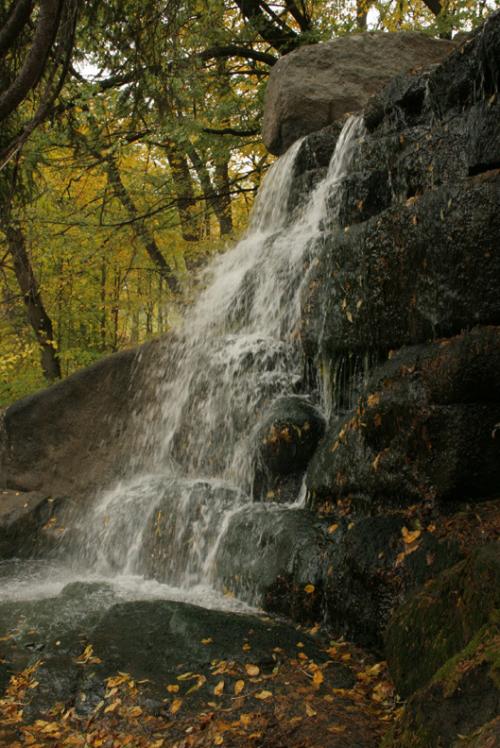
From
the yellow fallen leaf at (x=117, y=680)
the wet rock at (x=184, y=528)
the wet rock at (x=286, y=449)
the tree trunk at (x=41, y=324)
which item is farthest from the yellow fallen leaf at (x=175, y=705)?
the tree trunk at (x=41, y=324)

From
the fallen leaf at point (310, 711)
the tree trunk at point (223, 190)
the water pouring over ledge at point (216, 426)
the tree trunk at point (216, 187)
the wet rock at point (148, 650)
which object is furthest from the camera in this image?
the tree trunk at point (223, 190)

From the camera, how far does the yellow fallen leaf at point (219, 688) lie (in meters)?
3.88

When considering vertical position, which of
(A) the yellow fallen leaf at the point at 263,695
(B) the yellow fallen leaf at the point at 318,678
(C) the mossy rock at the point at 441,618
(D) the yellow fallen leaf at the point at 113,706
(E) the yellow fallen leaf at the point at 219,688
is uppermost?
(C) the mossy rock at the point at 441,618

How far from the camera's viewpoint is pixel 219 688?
3912 mm

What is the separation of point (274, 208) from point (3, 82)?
5.75 m

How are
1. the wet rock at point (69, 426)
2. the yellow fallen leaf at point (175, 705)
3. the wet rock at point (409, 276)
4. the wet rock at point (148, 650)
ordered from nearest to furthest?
the yellow fallen leaf at point (175, 705) < the wet rock at point (148, 650) < the wet rock at point (409, 276) < the wet rock at point (69, 426)

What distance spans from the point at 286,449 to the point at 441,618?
2980 millimetres

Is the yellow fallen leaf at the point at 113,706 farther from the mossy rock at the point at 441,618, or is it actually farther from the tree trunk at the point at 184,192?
the tree trunk at the point at 184,192

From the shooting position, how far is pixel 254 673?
405cm

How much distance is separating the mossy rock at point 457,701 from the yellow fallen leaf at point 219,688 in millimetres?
1311

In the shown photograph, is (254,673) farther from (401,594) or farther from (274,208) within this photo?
(274,208)

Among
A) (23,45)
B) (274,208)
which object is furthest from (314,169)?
(23,45)

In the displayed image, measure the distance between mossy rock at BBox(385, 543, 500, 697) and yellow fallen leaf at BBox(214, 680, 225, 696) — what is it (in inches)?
40.4

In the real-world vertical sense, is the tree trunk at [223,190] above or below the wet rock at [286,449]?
above
